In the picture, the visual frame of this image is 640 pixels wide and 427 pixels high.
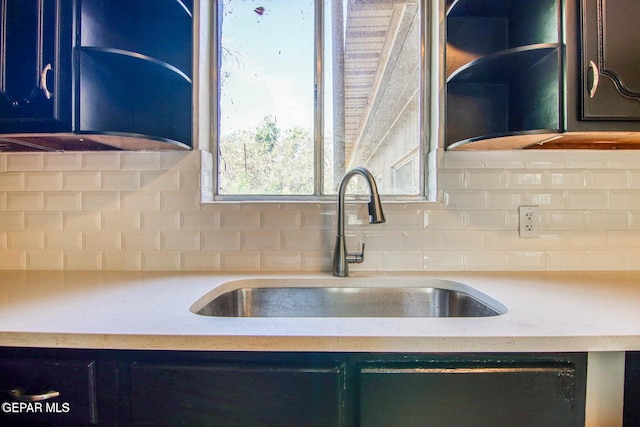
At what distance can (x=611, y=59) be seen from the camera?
3.01ft

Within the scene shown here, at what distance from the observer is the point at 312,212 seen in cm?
123

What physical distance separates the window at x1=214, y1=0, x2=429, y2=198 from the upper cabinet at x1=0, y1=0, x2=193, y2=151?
190 mm

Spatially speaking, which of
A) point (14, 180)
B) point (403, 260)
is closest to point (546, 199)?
point (403, 260)

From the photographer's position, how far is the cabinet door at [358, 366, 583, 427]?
2.04 feet

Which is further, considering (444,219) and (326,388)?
(444,219)

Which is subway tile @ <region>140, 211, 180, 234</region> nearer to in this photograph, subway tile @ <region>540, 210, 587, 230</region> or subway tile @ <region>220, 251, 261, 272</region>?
subway tile @ <region>220, 251, 261, 272</region>

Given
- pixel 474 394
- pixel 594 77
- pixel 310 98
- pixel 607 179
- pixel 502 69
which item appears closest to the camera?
pixel 474 394

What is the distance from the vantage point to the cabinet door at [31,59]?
91 cm

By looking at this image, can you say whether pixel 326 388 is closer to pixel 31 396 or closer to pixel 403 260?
pixel 31 396

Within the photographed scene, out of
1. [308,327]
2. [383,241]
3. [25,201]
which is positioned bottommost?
[308,327]

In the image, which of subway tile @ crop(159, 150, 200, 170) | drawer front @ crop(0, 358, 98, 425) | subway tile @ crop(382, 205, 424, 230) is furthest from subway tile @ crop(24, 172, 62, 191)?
subway tile @ crop(382, 205, 424, 230)

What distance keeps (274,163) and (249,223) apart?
0.94 feet

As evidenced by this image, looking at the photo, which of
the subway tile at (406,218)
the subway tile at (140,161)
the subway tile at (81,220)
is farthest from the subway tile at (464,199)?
the subway tile at (81,220)

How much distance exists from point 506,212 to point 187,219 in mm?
1208
